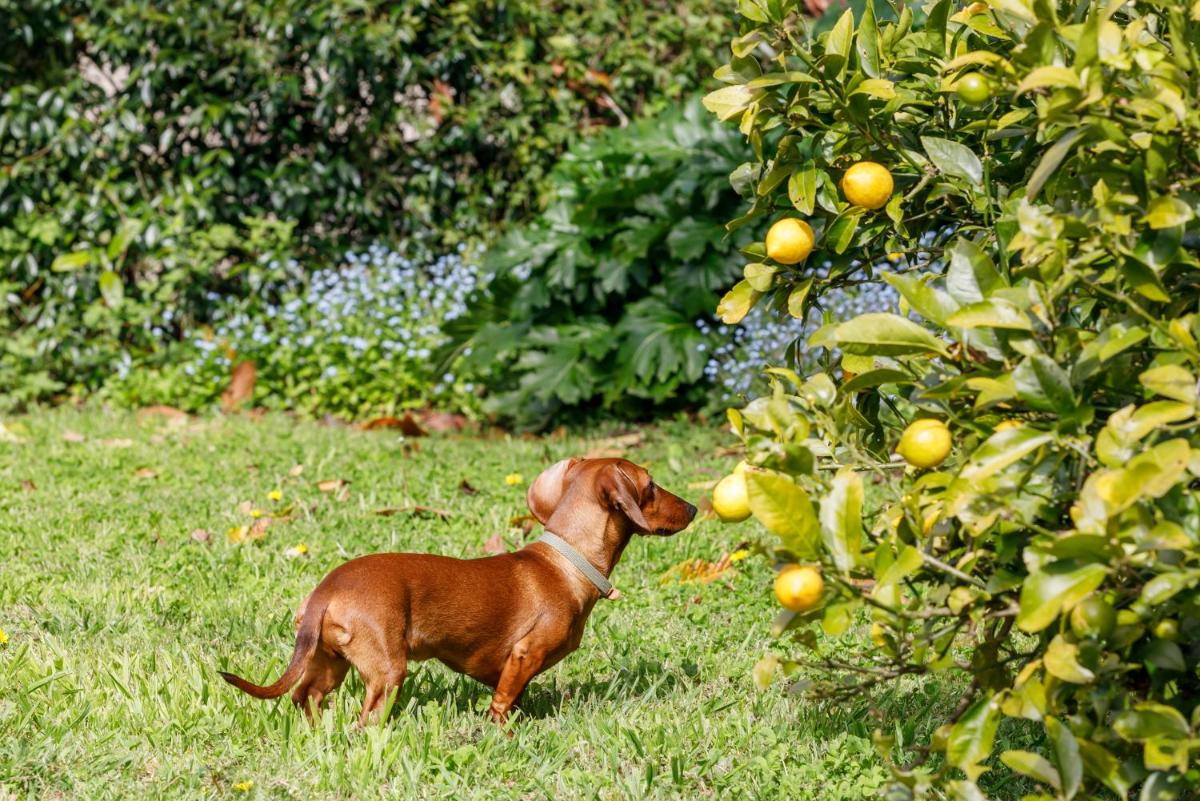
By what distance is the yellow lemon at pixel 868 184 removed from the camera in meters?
2.46

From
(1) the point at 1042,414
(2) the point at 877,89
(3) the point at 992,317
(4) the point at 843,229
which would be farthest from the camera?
(4) the point at 843,229

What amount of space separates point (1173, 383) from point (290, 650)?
251cm

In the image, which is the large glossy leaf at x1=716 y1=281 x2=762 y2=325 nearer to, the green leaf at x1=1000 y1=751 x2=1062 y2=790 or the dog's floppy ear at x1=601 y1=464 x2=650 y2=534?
the dog's floppy ear at x1=601 y1=464 x2=650 y2=534

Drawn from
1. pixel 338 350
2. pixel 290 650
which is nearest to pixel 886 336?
pixel 290 650

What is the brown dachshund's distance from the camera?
2881 millimetres

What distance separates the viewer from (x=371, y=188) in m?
8.05

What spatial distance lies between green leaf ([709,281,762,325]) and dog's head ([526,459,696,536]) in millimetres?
601

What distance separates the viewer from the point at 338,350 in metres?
7.36

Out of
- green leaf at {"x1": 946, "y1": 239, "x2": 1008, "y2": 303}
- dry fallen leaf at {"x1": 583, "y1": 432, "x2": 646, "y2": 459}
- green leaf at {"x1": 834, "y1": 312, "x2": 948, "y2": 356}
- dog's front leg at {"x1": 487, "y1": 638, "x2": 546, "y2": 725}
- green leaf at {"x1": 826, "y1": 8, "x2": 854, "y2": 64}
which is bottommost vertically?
dry fallen leaf at {"x1": 583, "y1": 432, "x2": 646, "y2": 459}

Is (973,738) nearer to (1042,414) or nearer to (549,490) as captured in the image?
(1042,414)

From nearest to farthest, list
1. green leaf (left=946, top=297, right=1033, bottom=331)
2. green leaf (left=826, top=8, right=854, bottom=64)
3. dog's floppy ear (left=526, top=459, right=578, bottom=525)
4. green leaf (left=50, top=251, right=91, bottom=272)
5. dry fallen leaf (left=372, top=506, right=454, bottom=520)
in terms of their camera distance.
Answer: green leaf (left=946, top=297, right=1033, bottom=331)
green leaf (left=826, top=8, right=854, bottom=64)
dog's floppy ear (left=526, top=459, right=578, bottom=525)
dry fallen leaf (left=372, top=506, right=454, bottom=520)
green leaf (left=50, top=251, right=91, bottom=272)

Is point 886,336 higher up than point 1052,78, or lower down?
lower down

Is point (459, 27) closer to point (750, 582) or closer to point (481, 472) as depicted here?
point (481, 472)

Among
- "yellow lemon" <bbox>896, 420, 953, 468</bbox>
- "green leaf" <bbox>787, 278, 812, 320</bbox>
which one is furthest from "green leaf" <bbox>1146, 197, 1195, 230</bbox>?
"green leaf" <bbox>787, 278, 812, 320</bbox>
